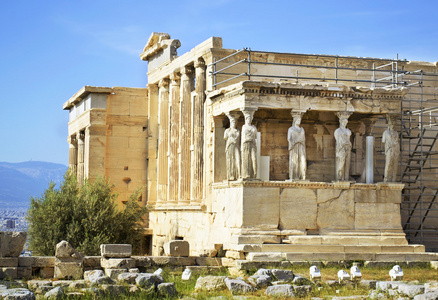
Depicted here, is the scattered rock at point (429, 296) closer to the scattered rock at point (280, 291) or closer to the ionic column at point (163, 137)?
the scattered rock at point (280, 291)

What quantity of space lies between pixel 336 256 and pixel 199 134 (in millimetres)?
7497

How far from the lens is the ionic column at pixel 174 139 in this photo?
28.0 metres

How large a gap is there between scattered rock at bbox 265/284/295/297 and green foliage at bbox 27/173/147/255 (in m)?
9.82

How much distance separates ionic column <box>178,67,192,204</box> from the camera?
87.9ft

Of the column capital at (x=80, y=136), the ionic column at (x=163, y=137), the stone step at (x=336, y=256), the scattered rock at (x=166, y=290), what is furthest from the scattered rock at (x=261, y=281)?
→ the column capital at (x=80, y=136)

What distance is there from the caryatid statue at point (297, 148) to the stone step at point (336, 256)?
6.96ft

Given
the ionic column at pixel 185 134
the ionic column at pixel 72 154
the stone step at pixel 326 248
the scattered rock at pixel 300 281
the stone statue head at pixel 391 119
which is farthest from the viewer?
the ionic column at pixel 72 154

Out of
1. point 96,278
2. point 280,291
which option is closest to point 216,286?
point 280,291

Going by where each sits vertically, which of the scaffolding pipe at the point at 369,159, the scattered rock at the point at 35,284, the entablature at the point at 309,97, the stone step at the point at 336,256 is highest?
the entablature at the point at 309,97

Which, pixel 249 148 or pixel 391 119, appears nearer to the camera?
pixel 249 148

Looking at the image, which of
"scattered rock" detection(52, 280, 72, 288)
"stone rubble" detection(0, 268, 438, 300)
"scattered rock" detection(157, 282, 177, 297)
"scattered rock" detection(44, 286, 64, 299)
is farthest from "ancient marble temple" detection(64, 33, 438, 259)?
"scattered rock" detection(44, 286, 64, 299)

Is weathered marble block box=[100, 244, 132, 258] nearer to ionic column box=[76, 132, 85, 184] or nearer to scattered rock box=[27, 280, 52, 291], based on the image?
scattered rock box=[27, 280, 52, 291]

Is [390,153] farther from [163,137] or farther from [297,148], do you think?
[163,137]

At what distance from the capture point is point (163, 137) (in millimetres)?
29422
